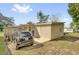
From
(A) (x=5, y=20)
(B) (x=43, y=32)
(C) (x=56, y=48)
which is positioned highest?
(A) (x=5, y=20)

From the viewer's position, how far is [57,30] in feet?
8.84

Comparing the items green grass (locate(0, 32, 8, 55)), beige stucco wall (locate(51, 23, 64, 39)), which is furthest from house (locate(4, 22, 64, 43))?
green grass (locate(0, 32, 8, 55))

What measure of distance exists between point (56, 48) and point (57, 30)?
0.61ft

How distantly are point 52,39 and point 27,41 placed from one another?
26cm

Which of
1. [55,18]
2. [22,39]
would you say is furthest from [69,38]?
[22,39]

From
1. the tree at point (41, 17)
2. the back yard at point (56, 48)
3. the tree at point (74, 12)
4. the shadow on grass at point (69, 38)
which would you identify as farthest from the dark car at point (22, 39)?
the tree at point (74, 12)

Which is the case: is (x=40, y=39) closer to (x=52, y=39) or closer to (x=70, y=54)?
(x=52, y=39)

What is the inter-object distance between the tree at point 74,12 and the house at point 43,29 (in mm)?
133

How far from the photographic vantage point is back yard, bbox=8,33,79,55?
2670 mm

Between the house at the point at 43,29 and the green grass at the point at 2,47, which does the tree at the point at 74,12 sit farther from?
the green grass at the point at 2,47

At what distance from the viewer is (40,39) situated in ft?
8.85

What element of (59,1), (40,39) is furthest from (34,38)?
(59,1)

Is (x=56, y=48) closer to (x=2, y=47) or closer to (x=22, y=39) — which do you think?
(x=22, y=39)

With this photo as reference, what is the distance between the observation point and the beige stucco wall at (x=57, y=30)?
269 centimetres
